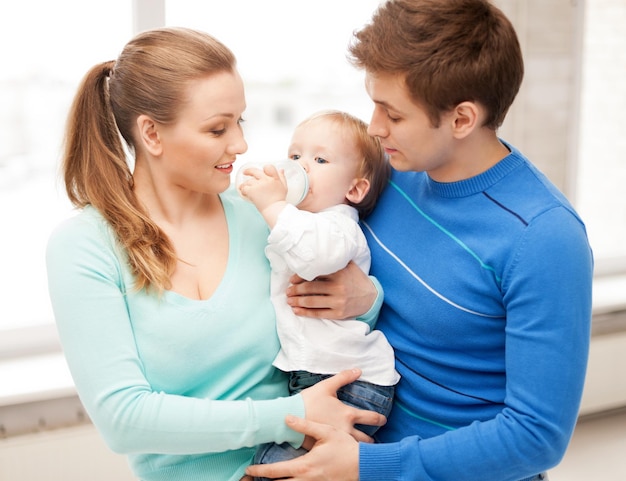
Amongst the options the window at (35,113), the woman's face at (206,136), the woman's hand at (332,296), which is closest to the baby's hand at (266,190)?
the woman's face at (206,136)

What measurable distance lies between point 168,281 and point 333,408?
0.40m

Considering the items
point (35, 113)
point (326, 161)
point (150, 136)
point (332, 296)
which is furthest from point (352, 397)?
point (35, 113)

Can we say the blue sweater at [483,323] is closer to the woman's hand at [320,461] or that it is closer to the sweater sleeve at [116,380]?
the woman's hand at [320,461]

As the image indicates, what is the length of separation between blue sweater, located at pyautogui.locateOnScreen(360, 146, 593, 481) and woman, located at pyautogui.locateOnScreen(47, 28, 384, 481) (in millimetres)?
131

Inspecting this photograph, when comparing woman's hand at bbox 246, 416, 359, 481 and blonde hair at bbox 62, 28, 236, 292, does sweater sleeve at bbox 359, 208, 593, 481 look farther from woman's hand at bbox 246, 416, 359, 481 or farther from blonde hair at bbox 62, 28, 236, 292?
blonde hair at bbox 62, 28, 236, 292

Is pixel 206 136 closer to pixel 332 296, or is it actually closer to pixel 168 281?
pixel 168 281

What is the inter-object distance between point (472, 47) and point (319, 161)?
0.41m

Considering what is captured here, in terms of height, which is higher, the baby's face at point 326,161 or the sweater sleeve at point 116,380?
the baby's face at point 326,161

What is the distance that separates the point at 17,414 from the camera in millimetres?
2209

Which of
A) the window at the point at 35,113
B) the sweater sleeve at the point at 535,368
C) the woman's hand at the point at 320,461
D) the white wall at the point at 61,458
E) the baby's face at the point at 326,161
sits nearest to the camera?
the sweater sleeve at the point at 535,368

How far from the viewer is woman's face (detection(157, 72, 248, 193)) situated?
1425 mm

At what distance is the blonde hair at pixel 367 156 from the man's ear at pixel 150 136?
13.2 inches

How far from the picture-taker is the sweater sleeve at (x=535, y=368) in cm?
130

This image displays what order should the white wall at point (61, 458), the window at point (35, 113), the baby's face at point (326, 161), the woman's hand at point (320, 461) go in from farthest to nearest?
the window at point (35, 113) → the white wall at point (61, 458) → the baby's face at point (326, 161) → the woman's hand at point (320, 461)
